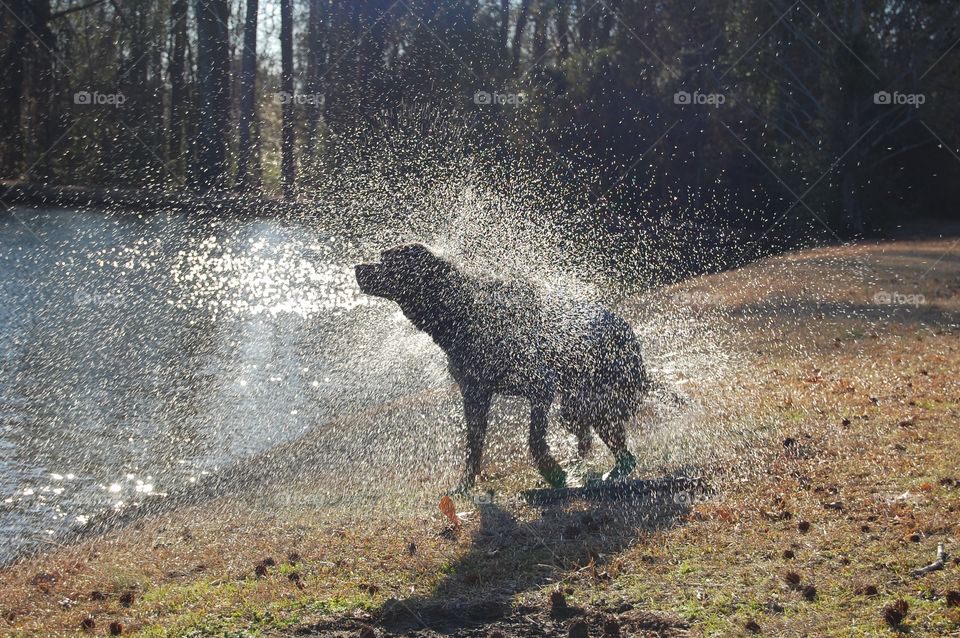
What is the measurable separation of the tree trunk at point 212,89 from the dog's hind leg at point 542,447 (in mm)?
21402

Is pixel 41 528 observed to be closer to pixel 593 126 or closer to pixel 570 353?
pixel 570 353

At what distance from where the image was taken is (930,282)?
61.8 feet

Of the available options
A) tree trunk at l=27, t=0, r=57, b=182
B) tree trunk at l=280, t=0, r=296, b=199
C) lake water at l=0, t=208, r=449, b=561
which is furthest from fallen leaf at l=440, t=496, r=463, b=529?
tree trunk at l=27, t=0, r=57, b=182

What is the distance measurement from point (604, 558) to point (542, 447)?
1.97 meters

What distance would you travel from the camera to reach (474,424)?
7.68 m

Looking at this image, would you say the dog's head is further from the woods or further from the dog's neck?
the woods

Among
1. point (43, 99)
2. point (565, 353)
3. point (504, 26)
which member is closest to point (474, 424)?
point (565, 353)

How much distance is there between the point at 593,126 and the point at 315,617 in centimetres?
2353

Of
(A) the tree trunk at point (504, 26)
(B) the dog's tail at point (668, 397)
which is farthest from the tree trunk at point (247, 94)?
(B) the dog's tail at point (668, 397)

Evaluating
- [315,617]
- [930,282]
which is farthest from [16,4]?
[315,617]

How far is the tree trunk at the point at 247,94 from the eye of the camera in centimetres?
2830

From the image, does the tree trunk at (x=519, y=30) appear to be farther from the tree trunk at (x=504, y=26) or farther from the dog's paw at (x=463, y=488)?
the dog's paw at (x=463, y=488)

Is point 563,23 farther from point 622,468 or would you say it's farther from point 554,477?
A: point 554,477

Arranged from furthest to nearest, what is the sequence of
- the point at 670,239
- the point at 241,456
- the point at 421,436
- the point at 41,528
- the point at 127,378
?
the point at 670,239 < the point at 127,378 < the point at 241,456 < the point at 421,436 < the point at 41,528
